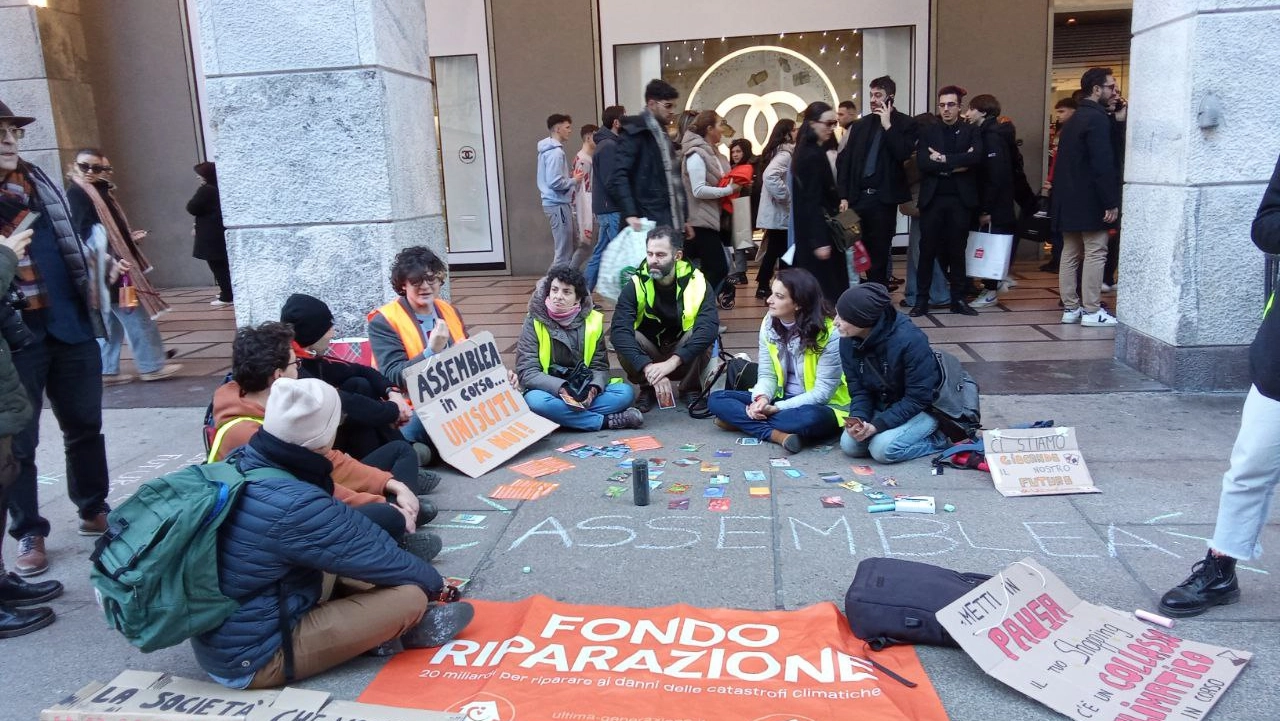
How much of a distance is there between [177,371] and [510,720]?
5.97 meters

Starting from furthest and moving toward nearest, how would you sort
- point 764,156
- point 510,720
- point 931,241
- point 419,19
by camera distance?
point 764,156, point 931,241, point 419,19, point 510,720

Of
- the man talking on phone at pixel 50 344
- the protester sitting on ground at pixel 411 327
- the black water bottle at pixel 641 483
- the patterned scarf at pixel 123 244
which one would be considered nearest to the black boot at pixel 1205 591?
the black water bottle at pixel 641 483

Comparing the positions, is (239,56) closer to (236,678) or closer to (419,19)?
(419,19)

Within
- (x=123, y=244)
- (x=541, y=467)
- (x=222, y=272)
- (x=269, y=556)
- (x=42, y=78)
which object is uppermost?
(x=42, y=78)

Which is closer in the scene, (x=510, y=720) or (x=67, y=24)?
(x=510, y=720)

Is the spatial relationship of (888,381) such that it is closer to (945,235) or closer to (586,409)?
(586,409)

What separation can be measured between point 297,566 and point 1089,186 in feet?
22.3

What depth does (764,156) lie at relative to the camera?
9.91 metres

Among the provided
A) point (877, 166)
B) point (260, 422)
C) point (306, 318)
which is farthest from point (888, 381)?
point (877, 166)

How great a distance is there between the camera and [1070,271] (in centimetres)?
810

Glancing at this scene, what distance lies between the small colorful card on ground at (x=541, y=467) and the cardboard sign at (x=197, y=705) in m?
2.23

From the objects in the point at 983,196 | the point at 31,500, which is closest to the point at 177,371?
the point at 31,500

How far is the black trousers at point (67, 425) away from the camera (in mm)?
3961

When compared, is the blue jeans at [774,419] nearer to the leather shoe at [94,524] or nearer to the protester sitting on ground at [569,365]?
the protester sitting on ground at [569,365]
